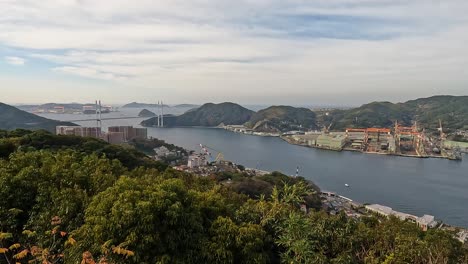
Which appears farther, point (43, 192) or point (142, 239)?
point (43, 192)

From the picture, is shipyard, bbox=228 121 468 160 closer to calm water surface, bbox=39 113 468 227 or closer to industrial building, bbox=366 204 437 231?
calm water surface, bbox=39 113 468 227

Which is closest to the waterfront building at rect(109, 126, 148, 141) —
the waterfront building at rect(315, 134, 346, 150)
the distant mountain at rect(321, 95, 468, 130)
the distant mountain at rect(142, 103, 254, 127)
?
the waterfront building at rect(315, 134, 346, 150)

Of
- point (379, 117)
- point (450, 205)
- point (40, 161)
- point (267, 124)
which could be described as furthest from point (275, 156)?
point (379, 117)

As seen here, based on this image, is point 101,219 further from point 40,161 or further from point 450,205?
point 450,205

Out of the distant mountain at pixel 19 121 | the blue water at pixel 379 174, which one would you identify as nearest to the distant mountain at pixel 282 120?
the blue water at pixel 379 174

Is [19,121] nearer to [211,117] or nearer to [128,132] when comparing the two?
[128,132]

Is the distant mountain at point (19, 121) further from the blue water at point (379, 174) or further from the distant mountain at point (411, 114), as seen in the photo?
the distant mountain at point (411, 114)
